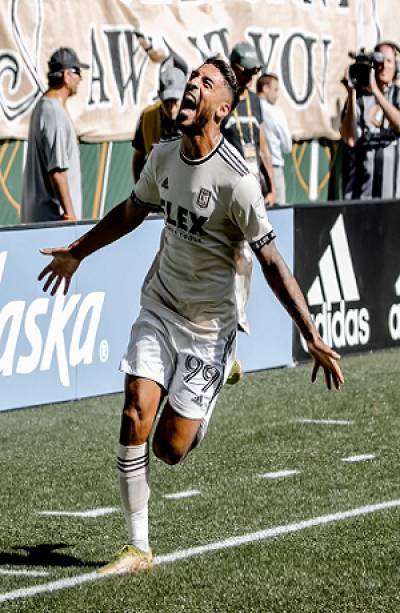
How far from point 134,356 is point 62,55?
5186mm

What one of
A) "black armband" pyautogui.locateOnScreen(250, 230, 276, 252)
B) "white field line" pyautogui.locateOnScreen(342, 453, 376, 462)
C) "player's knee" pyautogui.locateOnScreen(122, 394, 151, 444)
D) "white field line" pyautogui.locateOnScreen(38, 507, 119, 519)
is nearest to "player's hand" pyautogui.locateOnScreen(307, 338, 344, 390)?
"black armband" pyautogui.locateOnScreen(250, 230, 276, 252)

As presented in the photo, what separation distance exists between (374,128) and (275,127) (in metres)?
0.96

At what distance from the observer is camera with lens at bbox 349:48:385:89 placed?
554 inches

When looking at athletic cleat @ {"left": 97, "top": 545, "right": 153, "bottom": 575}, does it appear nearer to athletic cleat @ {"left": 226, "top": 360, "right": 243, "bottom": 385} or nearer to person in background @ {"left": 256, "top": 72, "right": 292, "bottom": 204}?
athletic cleat @ {"left": 226, "top": 360, "right": 243, "bottom": 385}

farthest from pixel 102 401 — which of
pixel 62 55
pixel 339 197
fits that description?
pixel 339 197

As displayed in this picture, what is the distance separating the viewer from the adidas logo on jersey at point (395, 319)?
45.2 feet

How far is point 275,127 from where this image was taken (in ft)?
48.7

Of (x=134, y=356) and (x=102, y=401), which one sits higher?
(x=134, y=356)

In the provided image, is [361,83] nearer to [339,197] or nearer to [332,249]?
[332,249]

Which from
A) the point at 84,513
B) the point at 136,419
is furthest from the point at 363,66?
the point at 136,419

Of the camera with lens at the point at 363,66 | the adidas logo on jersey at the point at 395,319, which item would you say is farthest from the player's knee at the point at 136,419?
the camera with lens at the point at 363,66

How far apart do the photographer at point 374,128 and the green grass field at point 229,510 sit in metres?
3.57

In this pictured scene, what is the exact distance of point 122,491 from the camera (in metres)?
6.65

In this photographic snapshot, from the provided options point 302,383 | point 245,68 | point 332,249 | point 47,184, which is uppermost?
point 245,68
